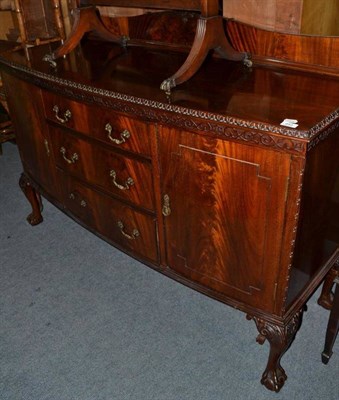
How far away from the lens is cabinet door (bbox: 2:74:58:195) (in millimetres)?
1907

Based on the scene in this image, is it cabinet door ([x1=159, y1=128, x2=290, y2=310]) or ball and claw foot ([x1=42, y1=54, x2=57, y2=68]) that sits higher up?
ball and claw foot ([x1=42, y1=54, x2=57, y2=68])

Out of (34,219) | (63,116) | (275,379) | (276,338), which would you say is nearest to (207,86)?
(63,116)

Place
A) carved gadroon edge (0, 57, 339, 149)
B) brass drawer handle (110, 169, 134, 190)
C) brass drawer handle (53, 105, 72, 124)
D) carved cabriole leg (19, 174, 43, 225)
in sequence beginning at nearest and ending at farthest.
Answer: carved gadroon edge (0, 57, 339, 149) → brass drawer handle (110, 169, 134, 190) → brass drawer handle (53, 105, 72, 124) → carved cabriole leg (19, 174, 43, 225)

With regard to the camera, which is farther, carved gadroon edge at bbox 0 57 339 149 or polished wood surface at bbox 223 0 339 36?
polished wood surface at bbox 223 0 339 36

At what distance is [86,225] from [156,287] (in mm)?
476

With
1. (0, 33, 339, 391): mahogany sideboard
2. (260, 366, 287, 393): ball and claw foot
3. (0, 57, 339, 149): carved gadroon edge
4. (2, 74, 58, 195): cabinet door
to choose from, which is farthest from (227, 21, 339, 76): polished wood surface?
(260, 366, 287, 393): ball and claw foot

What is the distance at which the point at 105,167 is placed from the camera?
1685 mm

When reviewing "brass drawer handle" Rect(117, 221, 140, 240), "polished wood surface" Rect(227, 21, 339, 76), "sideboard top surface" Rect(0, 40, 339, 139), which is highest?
"polished wood surface" Rect(227, 21, 339, 76)

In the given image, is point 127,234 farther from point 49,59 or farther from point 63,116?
point 49,59

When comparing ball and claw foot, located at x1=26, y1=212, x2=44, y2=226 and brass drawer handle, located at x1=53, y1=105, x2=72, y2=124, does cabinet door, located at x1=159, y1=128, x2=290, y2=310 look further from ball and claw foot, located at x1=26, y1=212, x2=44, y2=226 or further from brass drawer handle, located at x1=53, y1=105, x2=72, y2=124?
ball and claw foot, located at x1=26, y1=212, x2=44, y2=226

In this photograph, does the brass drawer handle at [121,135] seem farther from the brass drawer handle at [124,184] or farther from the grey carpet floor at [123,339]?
the grey carpet floor at [123,339]

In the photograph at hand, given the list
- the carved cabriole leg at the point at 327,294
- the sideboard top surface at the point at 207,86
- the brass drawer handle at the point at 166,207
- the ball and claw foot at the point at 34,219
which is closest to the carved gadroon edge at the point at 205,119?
the sideboard top surface at the point at 207,86

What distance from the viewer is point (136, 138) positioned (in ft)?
4.80

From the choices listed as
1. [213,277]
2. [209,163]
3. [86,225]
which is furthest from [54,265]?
[209,163]
